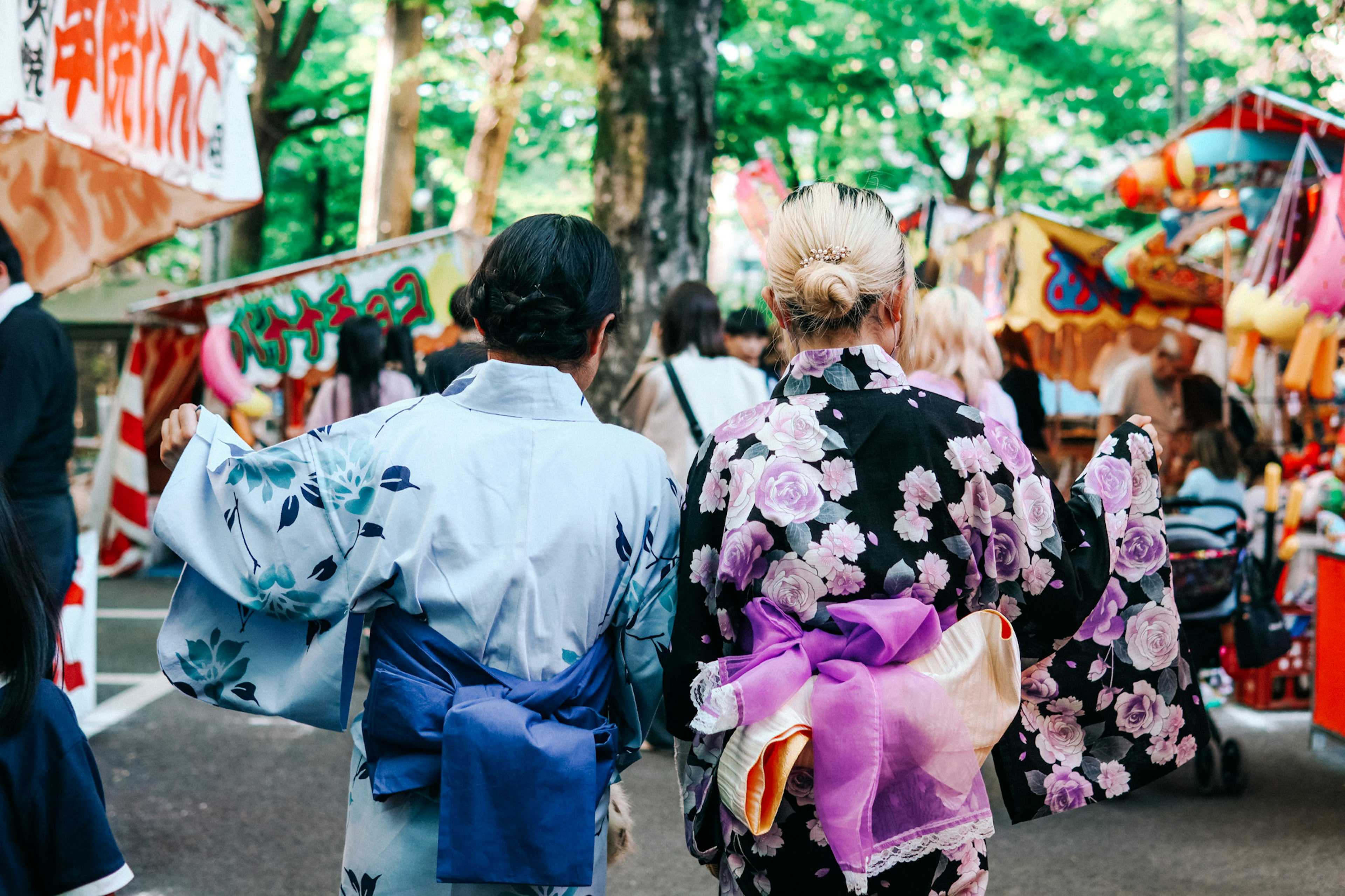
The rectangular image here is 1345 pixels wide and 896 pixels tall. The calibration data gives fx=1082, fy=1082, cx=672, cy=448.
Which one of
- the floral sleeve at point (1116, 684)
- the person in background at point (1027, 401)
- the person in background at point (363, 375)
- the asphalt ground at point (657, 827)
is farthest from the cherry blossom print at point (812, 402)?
the person in background at point (363, 375)

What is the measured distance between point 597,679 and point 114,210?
422 centimetres

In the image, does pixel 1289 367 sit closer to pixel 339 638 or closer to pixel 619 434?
pixel 619 434

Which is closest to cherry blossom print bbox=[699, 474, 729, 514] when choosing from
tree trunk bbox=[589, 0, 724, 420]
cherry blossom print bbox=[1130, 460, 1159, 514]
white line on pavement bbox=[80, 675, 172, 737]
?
cherry blossom print bbox=[1130, 460, 1159, 514]

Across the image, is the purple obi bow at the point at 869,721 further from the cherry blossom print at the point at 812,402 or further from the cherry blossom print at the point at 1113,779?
the cherry blossom print at the point at 1113,779

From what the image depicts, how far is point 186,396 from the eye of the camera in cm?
1020

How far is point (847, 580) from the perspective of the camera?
1672mm

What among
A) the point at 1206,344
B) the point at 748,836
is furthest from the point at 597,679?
the point at 1206,344

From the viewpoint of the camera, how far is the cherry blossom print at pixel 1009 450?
5.75 feet

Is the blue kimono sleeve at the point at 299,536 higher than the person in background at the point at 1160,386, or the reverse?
the blue kimono sleeve at the point at 299,536

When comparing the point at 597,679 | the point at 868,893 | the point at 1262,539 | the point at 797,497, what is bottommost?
the point at 1262,539

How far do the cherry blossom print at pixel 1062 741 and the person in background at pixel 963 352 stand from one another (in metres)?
1.72

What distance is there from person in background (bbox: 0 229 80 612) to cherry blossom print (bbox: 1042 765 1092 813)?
8.55ft

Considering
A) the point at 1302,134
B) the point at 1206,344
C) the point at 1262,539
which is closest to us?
the point at 1302,134

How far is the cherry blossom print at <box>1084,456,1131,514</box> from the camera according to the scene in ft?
6.43
